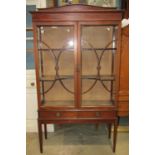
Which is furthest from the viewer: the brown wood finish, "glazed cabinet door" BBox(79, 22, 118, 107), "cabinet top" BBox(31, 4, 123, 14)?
the brown wood finish

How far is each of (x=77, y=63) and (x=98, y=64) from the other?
31 centimetres

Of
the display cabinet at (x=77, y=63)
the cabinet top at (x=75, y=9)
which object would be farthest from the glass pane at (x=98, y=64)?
the cabinet top at (x=75, y=9)

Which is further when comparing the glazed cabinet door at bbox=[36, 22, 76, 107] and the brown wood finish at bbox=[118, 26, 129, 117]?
the brown wood finish at bbox=[118, 26, 129, 117]

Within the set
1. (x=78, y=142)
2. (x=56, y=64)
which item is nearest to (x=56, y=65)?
(x=56, y=64)

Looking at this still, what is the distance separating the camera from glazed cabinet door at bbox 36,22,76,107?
2219 millimetres

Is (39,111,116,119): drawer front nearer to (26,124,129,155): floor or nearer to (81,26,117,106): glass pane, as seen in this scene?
(81,26,117,106): glass pane

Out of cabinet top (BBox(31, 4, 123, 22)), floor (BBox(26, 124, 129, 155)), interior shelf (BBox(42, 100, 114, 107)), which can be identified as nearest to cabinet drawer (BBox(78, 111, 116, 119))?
interior shelf (BBox(42, 100, 114, 107))

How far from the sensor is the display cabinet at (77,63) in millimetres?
2059

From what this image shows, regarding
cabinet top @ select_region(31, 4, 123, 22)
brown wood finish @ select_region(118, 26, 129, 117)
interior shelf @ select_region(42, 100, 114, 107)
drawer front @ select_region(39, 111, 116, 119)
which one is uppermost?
cabinet top @ select_region(31, 4, 123, 22)

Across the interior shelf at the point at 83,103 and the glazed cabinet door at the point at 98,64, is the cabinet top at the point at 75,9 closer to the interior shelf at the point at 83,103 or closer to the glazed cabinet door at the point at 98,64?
the glazed cabinet door at the point at 98,64

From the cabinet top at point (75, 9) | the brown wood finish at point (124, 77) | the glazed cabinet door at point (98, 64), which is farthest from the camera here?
the brown wood finish at point (124, 77)

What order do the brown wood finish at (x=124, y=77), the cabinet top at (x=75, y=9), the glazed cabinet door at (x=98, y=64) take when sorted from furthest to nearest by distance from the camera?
the brown wood finish at (x=124, y=77) → the glazed cabinet door at (x=98, y=64) → the cabinet top at (x=75, y=9)

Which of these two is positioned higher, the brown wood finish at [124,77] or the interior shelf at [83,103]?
the brown wood finish at [124,77]
